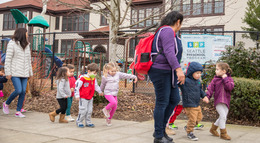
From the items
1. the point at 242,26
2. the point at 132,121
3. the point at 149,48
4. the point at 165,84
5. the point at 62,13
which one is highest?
the point at 62,13

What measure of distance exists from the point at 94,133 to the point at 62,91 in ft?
4.74

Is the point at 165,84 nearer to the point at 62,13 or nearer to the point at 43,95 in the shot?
the point at 43,95

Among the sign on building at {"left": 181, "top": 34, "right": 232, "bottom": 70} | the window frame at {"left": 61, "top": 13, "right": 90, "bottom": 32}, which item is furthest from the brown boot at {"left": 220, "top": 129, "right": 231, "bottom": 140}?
the window frame at {"left": 61, "top": 13, "right": 90, "bottom": 32}

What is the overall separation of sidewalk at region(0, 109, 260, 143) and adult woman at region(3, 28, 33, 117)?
732mm

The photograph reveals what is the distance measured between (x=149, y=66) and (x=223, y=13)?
20.0m

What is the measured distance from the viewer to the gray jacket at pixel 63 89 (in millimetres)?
5783

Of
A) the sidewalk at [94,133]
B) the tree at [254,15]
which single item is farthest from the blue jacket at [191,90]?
the tree at [254,15]

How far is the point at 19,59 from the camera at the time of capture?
20.6 feet

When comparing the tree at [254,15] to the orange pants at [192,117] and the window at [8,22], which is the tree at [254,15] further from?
the window at [8,22]

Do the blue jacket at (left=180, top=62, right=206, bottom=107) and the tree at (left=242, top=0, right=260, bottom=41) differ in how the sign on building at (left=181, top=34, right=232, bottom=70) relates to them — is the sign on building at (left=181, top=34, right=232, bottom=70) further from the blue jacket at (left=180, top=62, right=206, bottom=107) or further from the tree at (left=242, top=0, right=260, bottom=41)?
the tree at (left=242, top=0, right=260, bottom=41)

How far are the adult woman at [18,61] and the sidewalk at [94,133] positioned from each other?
732mm

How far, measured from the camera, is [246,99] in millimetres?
5773

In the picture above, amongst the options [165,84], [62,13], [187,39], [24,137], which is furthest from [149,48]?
[62,13]

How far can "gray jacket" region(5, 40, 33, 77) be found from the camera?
20.1 feet
